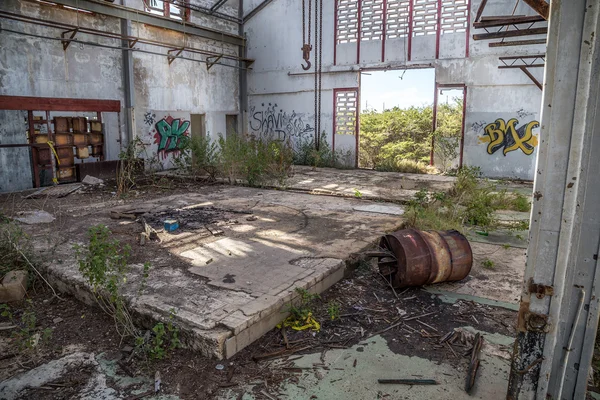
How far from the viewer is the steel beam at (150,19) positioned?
37.6 ft

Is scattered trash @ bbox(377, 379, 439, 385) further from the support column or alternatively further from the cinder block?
the support column

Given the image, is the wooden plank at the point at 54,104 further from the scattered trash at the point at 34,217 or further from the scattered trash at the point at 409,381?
the scattered trash at the point at 409,381

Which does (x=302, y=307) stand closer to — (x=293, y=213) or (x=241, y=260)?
(x=241, y=260)

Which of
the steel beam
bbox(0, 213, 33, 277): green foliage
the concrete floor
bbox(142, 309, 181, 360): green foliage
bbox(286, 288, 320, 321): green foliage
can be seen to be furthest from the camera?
the steel beam

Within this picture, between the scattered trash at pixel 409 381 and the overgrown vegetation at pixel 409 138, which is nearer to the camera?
the scattered trash at pixel 409 381

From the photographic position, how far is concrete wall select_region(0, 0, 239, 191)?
10156 millimetres

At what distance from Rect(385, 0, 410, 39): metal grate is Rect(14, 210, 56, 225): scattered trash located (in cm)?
1210

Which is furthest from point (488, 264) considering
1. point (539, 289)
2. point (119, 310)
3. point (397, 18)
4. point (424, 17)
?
point (397, 18)

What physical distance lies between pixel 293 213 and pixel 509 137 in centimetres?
901

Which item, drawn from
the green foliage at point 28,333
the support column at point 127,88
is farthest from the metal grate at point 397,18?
the green foliage at point 28,333

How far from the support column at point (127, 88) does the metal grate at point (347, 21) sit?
729cm

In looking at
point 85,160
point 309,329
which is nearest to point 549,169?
point 309,329

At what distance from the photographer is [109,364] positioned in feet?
11.0

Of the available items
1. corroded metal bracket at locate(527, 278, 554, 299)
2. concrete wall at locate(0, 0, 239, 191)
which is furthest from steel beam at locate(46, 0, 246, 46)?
corroded metal bracket at locate(527, 278, 554, 299)
